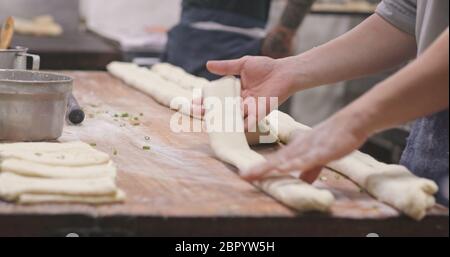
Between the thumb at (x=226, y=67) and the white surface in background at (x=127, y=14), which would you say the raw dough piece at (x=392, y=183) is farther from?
the white surface in background at (x=127, y=14)

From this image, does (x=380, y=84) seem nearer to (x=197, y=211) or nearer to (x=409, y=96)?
(x=409, y=96)

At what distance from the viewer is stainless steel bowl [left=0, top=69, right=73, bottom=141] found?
161 cm

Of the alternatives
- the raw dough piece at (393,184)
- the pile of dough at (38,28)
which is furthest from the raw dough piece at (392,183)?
the pile of dough at (38,28)

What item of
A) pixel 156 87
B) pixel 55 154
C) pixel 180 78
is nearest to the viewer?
pixel 55 154

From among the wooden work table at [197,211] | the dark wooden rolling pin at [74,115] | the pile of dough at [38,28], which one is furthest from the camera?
the pile of dough at [38,28]

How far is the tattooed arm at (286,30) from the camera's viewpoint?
369 centimetres

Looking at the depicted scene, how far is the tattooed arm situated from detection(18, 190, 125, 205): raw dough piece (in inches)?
100

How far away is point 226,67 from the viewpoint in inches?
75.9

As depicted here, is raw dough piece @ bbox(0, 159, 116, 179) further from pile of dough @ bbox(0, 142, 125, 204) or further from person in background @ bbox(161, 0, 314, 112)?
person in background @ bbox(161, 0, 314, 112)

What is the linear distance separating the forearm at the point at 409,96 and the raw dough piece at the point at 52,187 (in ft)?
1.63

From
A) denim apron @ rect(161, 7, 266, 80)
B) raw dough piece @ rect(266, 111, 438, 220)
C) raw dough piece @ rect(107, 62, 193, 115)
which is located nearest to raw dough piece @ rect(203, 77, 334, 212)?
raw dough piece @ rect(266, 111, 438, 220)

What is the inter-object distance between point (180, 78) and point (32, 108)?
127 cm

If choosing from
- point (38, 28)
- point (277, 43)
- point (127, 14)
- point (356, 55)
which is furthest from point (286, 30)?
point (356, 55)

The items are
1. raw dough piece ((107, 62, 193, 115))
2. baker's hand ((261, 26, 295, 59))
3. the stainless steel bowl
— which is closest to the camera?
the stainless steel bowl
